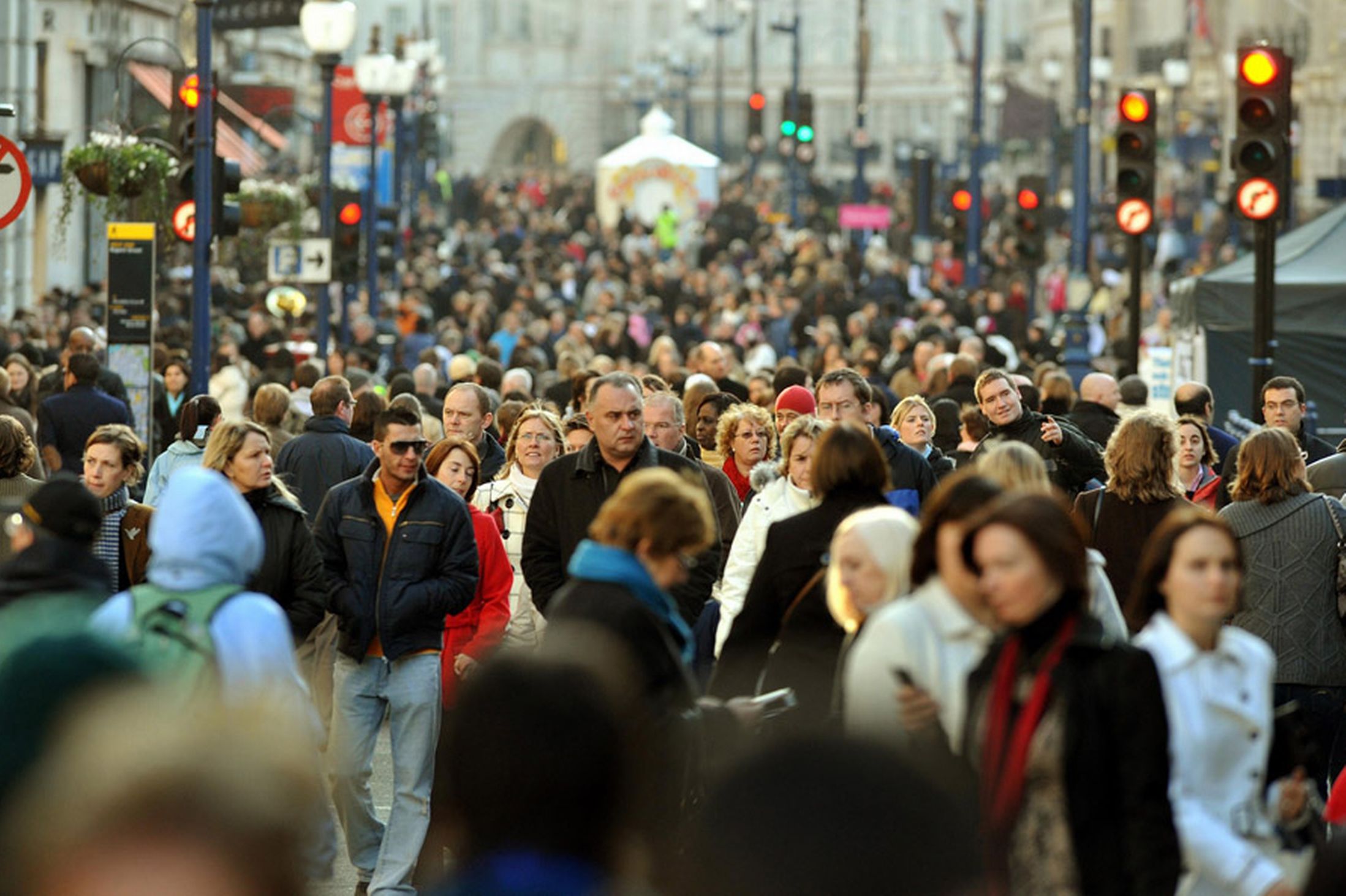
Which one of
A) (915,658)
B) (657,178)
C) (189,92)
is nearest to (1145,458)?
(915,658)

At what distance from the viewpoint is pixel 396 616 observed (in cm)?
875

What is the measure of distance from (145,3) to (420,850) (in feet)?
103

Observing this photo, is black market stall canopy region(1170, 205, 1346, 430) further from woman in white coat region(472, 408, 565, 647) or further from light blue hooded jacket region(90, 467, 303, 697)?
light blue hooded jacket region(90, 467, 303, 697)

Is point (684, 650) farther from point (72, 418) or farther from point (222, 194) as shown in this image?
point (222, 194)

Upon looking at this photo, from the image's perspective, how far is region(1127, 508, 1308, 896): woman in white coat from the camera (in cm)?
521

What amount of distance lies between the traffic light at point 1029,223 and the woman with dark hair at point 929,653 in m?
23.9

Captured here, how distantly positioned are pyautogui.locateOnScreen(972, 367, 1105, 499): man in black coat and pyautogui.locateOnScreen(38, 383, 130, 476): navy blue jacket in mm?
5806

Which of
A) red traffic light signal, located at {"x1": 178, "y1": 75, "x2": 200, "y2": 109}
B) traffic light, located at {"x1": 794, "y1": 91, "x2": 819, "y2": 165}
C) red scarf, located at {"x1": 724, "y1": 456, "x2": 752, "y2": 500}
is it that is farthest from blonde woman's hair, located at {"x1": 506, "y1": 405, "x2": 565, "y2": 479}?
traffic light, located at {"x1": 794, "y1": 91, "x2": 819, "y2": 165}

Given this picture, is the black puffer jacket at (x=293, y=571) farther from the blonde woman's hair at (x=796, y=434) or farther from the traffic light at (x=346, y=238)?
the traffic light at (x=346, y=238)

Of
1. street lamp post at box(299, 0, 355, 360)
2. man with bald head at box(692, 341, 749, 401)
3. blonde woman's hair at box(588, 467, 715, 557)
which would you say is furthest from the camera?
street lamp post at box(299, 0, 355, 360)

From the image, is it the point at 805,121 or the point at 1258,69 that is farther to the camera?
the point at 805,121

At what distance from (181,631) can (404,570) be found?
10.4ft

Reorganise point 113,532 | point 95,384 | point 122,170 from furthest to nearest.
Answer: point 122,170 → point 95,384 → point 113,532

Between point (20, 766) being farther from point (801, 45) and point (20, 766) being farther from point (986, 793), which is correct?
point (801, 45)
